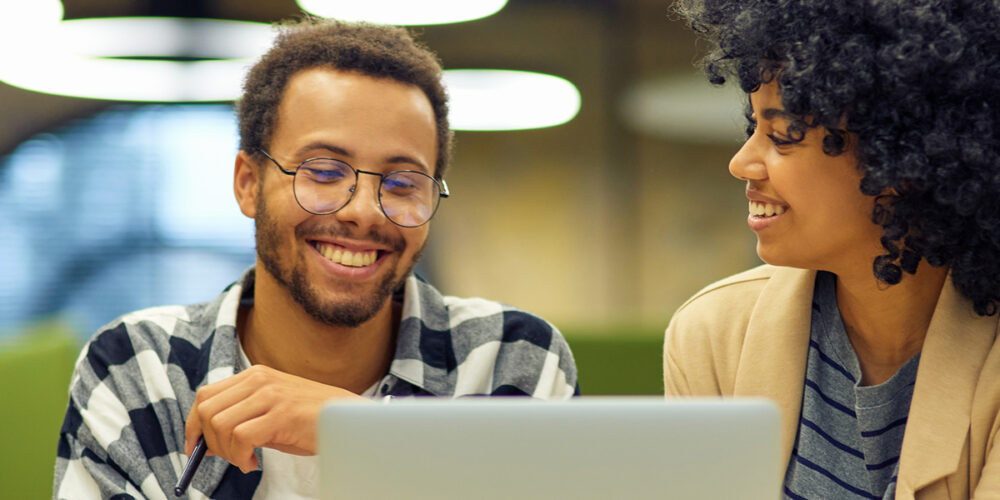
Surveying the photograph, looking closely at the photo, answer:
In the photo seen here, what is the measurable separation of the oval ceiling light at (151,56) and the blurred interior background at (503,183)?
5cm

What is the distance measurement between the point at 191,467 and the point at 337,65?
82 cm

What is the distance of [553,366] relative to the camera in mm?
1562

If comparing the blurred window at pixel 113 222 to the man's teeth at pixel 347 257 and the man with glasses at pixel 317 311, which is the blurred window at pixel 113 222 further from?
the man's teeth at pixel 347 257

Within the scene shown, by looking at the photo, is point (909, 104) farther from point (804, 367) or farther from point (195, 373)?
point (195, 373)

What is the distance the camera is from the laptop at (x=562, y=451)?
0.56 meters

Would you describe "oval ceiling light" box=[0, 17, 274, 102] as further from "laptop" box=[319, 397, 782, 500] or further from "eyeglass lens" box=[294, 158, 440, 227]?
"laptop" box=[319, 397, 782, 500]

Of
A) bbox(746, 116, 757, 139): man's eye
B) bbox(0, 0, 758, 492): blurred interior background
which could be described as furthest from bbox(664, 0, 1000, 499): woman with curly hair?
bbox(0, 0, 758, 492): blurred interior background

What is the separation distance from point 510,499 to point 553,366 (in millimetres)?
1008

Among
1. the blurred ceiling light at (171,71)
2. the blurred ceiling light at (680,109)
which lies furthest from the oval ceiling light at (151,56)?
the blurred ceiling light at (680,109)

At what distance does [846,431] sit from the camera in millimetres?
1270

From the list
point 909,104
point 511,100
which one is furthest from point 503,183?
point 909,104

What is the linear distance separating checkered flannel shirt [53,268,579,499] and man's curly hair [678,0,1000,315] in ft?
1.99

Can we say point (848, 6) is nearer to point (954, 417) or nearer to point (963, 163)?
point (963, 163)

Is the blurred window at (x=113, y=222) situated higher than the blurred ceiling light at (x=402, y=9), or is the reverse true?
the blurred ceiling light at (x=402, y=9)
